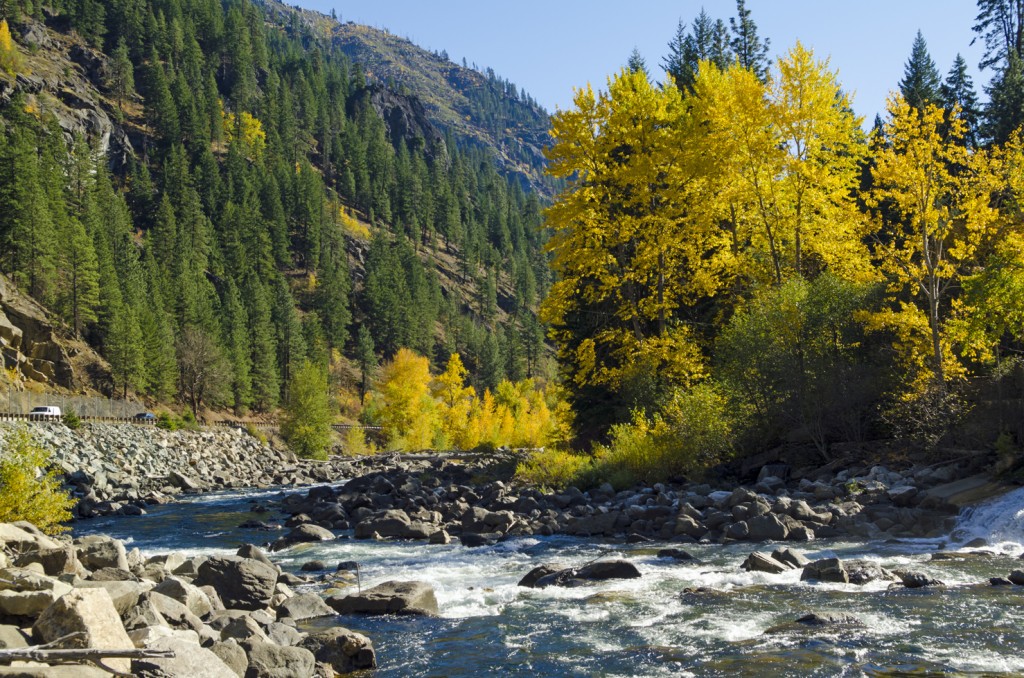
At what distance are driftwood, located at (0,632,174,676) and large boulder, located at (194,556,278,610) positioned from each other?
4.86 meters

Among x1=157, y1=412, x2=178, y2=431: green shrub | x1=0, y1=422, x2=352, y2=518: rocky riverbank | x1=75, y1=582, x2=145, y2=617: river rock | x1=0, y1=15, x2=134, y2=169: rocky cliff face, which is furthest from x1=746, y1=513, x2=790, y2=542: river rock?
x1=0, y1=15, x2=134, y2=169: rocky cliff face

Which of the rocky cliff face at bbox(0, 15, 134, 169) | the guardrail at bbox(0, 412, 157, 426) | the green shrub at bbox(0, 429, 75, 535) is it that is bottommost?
the green shrub at bbox(0, 429, 75, 535)

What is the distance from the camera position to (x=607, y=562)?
1270 cm

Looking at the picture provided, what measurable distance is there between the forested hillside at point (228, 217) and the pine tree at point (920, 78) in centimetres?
3502

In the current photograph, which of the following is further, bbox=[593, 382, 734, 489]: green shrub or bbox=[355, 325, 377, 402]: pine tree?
bbox=[355, 325, 377, 402]: pine tree

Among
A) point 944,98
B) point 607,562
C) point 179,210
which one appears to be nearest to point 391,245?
point 179,210

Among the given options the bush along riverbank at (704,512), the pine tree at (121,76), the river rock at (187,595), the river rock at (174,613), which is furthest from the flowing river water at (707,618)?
the pine tree at (121,76)

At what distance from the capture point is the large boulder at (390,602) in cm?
1117

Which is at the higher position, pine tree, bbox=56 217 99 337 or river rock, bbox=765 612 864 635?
pine tree, bbox=56 217 99 337

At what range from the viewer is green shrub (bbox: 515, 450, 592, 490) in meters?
23.2

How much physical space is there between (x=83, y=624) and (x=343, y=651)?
2919 millimetres

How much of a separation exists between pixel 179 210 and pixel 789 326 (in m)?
94.6

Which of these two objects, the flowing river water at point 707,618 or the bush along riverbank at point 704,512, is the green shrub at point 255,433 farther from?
the flowing river water at point 707,618

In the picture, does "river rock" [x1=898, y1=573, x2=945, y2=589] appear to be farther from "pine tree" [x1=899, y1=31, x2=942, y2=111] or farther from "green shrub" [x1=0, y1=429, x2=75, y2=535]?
"pine tree" [x1=899, y1=31, x2=942, y2=111]
